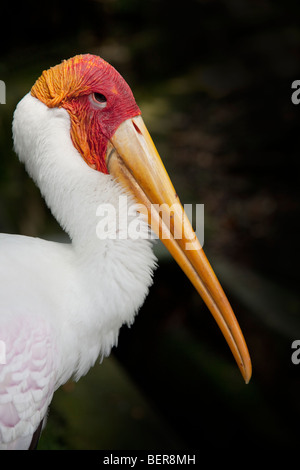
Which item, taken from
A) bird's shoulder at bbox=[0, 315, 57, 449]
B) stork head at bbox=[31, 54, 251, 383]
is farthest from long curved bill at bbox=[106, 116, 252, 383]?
bird's shoulder at bbox=[0, 315, 57, 449]

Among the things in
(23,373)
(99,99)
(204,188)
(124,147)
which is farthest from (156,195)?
(204,188)

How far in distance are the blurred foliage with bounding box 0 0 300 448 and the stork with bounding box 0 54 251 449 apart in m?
0.93

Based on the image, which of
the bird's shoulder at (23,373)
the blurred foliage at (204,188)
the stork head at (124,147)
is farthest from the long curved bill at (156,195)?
the blurred foliage at (204,188)

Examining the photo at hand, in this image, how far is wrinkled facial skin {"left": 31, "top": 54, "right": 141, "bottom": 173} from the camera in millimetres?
1587

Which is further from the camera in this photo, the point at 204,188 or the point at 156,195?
the point at 204,188

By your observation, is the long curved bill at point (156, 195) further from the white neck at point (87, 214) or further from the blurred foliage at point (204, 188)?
the blurred foliage at point (204, 188)

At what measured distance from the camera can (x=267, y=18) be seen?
414 cm

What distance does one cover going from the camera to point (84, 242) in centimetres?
160

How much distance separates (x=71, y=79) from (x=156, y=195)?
430 mm

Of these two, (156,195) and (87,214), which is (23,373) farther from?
(156,195)

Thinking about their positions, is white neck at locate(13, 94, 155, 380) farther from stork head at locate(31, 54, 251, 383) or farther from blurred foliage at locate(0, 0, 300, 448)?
blurred foliage at locate(0, 0, 300, 448)

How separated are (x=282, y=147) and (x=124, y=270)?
3.12 meters
